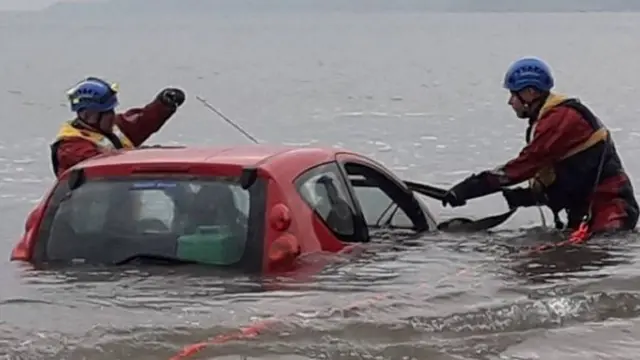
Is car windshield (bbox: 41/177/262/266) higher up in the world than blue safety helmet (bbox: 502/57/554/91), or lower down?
lower down

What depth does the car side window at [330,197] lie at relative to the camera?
321 inches

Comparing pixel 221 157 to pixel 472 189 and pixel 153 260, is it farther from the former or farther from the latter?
pixel 472 189

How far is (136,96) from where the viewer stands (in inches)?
1813

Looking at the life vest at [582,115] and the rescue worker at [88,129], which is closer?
the rescue worker at [88,129]

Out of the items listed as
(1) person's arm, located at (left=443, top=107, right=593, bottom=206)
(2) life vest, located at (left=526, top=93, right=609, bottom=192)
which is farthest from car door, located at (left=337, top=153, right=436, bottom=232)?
(2) life vest, located at (left=526, top=93, right=609, bottom=192)

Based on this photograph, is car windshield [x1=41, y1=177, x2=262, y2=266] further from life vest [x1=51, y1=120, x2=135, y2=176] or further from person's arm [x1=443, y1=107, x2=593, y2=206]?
person's arm [x1=443, y1=107, x2=593, y2=206]

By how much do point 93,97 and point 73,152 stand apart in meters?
0.51

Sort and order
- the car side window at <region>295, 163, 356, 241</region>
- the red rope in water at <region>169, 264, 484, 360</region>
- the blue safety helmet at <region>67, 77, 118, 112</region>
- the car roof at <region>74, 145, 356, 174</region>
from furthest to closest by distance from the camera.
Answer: the blue safety helmet at <region>67, 77, 118, 112</region> → the car side window at <region>295, 163, 356, 241</region> → the car roof at <region>74, 145, 356, 174</region> → the red rope in water at <region>169, 264, 484, 360</region>

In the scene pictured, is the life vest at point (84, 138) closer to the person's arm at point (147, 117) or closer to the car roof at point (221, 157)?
the person's arm at point (147, 117)

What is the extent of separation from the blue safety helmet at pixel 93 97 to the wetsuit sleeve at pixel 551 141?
120 inches

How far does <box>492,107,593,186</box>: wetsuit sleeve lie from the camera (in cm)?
1072

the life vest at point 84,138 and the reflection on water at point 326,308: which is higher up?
the life vest at point 84,138

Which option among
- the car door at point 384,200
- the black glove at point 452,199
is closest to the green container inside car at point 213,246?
the car door at point 384,200

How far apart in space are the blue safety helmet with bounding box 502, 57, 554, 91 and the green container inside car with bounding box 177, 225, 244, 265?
393 cm
